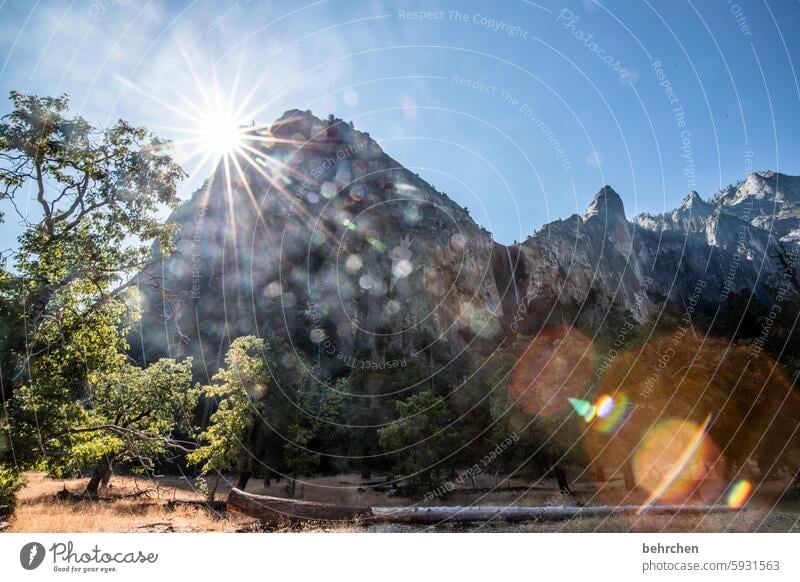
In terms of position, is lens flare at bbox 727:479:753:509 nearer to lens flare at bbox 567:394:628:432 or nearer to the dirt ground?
the dirt ground

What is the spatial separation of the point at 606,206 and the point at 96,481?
123m

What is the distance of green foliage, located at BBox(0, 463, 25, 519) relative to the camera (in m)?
11.1

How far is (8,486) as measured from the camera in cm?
1167

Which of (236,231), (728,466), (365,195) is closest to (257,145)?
(236,231)

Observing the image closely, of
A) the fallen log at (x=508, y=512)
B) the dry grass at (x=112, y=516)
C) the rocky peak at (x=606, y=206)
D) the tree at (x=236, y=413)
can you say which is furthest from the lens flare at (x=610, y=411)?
the rocky peak at (x=606, y=206)

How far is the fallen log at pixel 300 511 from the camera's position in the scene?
17297mm

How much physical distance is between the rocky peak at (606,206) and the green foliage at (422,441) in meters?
93.6

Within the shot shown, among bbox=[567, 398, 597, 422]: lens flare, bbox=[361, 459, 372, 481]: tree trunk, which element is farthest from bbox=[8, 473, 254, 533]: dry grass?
bbox=[361, 459, 372, 481]: tree trunk

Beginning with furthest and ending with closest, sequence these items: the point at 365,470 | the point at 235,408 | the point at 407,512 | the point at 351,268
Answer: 1. the point at 351,268
2. the point at 365,470
3. the point at 235,408
4. the point at 407,512

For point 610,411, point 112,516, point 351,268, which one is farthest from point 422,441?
point 351,268

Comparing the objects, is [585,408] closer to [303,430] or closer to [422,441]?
[422,441]

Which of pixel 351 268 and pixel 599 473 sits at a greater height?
pixel 351 268

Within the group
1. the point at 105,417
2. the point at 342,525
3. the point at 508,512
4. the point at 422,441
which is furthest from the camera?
the point at 422,441

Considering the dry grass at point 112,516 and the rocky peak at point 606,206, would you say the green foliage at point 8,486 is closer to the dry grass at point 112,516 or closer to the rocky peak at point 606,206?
the dry grass at point 112,516
